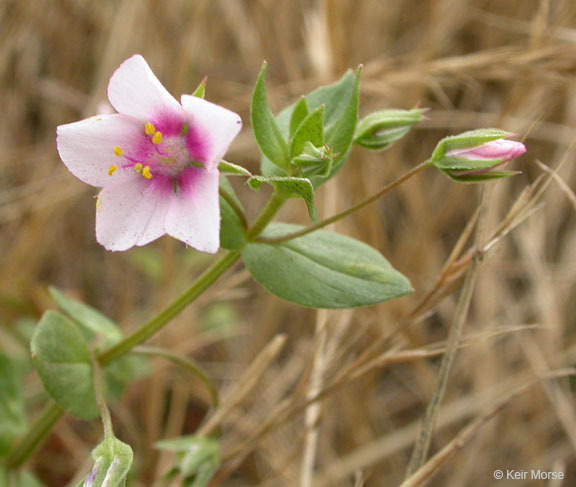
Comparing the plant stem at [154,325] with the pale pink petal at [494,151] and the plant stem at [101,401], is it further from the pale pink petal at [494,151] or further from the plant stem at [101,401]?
the pale pink petal at [494,151]

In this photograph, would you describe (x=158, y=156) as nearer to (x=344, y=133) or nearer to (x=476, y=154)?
(x=344, y=133)

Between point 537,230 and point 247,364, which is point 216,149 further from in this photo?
point 537,230

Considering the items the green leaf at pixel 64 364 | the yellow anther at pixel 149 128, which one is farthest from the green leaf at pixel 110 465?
the yellow anther at pixel 149 128

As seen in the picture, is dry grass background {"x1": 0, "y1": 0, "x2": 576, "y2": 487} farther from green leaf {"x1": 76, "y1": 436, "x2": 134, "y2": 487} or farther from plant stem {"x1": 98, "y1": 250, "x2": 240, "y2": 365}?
green leaf {"x1": 76, "y1": 436, "x2": 134, "y2": 487}

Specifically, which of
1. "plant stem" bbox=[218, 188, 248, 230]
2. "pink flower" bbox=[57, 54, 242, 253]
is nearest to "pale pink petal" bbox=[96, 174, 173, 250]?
"pink flower" bbox=[57, 54, 242, 253]

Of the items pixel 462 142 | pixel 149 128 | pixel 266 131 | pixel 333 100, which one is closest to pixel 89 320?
pixel 149 128

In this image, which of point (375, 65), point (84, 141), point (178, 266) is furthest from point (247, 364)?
point (84, 141)
